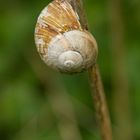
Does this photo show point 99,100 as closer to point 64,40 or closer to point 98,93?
point 98,93

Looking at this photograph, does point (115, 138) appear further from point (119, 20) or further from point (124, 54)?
point (119, 20)

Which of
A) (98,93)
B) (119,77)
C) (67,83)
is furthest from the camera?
(67,83)

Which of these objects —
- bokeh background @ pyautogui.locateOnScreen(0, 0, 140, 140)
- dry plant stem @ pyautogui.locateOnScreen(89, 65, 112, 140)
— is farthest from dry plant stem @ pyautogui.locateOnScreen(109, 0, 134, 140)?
dry plant stem @ pyautogui.locateOnScreen(89, 65, 112, 140)

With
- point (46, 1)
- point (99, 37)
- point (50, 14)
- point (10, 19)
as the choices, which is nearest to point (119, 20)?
point (99, 37)

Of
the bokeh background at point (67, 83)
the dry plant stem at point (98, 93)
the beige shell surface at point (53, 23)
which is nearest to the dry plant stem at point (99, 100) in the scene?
the dry plant stem at point (98, 93)

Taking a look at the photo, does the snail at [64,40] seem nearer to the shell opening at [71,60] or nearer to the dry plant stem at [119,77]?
the shell opening at [71,60]

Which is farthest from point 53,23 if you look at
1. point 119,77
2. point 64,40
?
point 119,77
